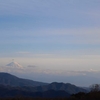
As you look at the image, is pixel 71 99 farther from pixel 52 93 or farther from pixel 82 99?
pixel 52 93

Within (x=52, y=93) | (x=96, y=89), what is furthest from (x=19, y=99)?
(x=52, y=93)

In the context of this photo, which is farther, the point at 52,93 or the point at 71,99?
the point at 52,93

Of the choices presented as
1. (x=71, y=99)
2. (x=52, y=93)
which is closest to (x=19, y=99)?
(x=71, y=99)

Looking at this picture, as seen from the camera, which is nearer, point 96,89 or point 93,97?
point 93,97

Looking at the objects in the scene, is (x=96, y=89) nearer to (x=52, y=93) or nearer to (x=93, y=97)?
(x=93, y=97)

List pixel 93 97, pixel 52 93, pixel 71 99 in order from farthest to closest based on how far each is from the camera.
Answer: pixel 52 93
pixel 71 99
pixel 93 97

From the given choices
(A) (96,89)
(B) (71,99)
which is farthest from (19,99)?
(A) (96,89)

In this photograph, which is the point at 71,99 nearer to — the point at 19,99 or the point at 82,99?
the point at 82,99

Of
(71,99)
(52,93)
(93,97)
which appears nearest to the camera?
(93,97)
